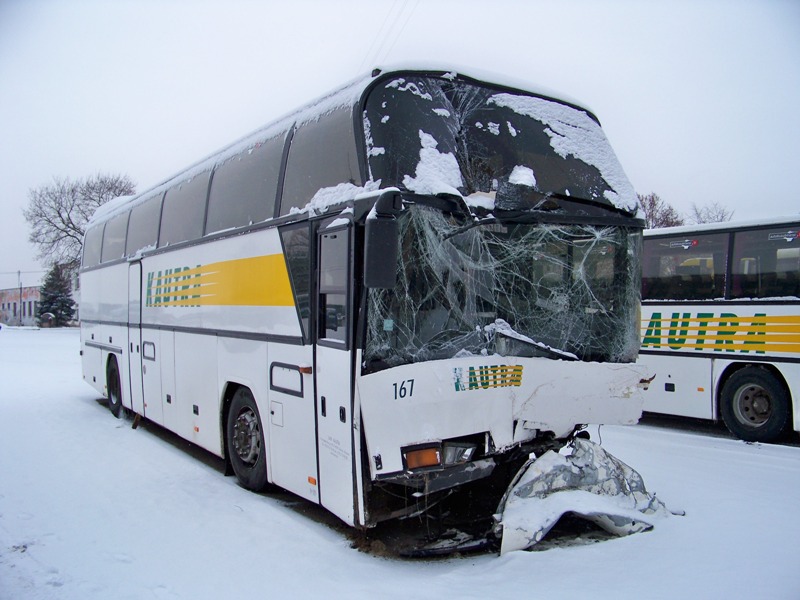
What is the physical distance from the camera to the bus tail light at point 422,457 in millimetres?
4523

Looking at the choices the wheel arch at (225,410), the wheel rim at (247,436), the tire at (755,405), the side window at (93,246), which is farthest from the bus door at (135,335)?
the tire at (755,405)

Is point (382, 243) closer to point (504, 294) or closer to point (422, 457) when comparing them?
point (504, 294)

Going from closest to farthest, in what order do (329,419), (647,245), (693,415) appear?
(329,419) → (693,415) → (647,245)

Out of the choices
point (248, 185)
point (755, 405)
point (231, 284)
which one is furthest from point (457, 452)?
point (755, 405)

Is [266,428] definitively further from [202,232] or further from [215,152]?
[215,152]

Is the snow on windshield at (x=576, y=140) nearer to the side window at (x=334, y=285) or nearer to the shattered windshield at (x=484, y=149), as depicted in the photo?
the shattered windshield at (x=484, y=149)

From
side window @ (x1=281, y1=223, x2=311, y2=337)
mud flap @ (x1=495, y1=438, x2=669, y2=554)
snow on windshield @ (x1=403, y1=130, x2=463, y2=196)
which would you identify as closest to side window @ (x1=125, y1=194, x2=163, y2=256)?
side window @ (x1=281, y1=223, x2=311, y2=337)

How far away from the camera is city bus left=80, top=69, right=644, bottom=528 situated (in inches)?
182

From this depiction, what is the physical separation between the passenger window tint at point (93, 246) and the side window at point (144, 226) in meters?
2.22

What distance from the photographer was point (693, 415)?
10258 mm

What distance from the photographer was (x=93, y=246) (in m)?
12.8

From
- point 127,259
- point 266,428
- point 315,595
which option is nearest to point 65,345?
point 127,259

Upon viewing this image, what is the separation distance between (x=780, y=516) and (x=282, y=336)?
15.4 feet

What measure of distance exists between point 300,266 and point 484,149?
6.31 feet
